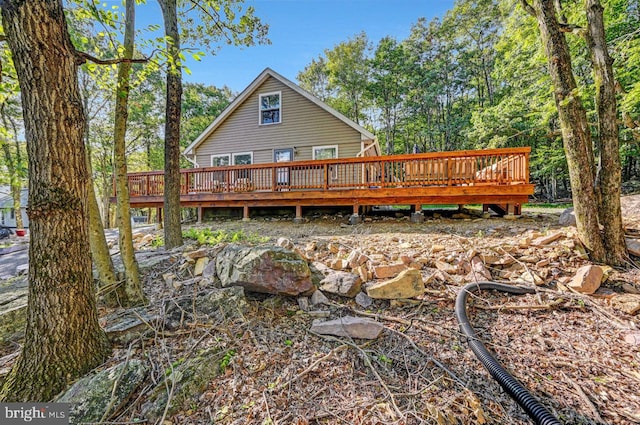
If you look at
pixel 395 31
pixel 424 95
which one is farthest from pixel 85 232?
pixel 395 31

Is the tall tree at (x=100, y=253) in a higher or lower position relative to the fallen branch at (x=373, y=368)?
higher

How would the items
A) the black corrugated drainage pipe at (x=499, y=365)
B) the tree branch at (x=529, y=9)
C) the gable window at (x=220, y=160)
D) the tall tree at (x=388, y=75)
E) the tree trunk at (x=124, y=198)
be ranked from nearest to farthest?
the black corrugated drainage pipe at (x=499, y=365)
the tree trunk at (x=124, y=198)
the tree branch at (x=529, y=9)
the gable window at (x=220, y=160)
the tall tree at (x=388, y=75)

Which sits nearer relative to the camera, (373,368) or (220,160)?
(373,368)

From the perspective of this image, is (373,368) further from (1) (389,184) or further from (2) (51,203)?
(1) (389,184)

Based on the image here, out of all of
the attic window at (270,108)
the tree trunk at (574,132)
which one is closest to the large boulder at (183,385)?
the tree trunk at (574,132)

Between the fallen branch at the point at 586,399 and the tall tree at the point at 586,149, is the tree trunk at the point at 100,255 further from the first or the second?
the tall tree at the point at 586,149

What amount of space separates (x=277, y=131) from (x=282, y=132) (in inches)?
8.8

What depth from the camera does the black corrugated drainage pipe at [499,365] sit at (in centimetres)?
165

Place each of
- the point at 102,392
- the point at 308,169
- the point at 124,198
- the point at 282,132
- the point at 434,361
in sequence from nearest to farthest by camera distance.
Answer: the point at 102,392 < the point at 434,361 < the point at 124,198 < the point at 308,169 < the point at 282,132

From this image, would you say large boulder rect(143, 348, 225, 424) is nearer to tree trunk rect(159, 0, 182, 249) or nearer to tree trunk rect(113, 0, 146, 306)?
tree trunk rect(113, 0, 146, 306)

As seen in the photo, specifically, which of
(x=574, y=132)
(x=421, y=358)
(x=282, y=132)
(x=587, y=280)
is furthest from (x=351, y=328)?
(x=282, y=132)

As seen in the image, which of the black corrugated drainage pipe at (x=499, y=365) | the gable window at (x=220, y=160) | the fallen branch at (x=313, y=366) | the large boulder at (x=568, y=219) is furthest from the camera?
the gable window at (x=220, y=160)

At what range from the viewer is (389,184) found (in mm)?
6488

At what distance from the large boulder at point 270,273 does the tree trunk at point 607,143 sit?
385cm
